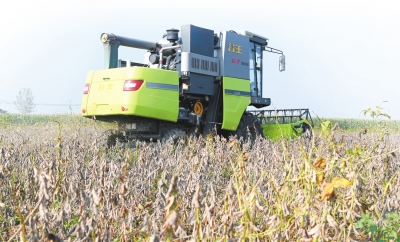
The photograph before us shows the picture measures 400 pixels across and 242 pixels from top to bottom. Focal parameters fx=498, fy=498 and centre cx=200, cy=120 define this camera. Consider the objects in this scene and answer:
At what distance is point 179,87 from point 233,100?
4.51ft

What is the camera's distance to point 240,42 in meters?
10.1

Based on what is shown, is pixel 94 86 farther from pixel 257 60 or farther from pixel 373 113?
pixel 373 113

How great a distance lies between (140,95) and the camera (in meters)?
8.14

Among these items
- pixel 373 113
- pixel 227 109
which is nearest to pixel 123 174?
pixel 373 113

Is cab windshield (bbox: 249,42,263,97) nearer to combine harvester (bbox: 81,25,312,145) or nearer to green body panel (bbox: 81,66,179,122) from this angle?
combine harvester (bbox: 81,25,312,145)

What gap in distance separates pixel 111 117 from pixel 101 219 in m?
6.36

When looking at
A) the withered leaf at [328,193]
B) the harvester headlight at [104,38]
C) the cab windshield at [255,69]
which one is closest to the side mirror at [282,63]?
the cab windshield at [255,69]

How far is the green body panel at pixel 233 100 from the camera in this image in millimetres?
9594

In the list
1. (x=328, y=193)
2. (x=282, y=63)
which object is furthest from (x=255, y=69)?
(x=328, y=193)

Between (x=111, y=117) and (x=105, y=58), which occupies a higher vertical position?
(x=105, y=58)

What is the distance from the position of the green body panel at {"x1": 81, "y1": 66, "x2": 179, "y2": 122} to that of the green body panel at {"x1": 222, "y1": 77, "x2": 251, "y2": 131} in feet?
4.45

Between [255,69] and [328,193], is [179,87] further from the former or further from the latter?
[328,193]

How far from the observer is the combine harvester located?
8266mm

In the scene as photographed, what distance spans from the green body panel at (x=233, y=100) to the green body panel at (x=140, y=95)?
1.35 meters
